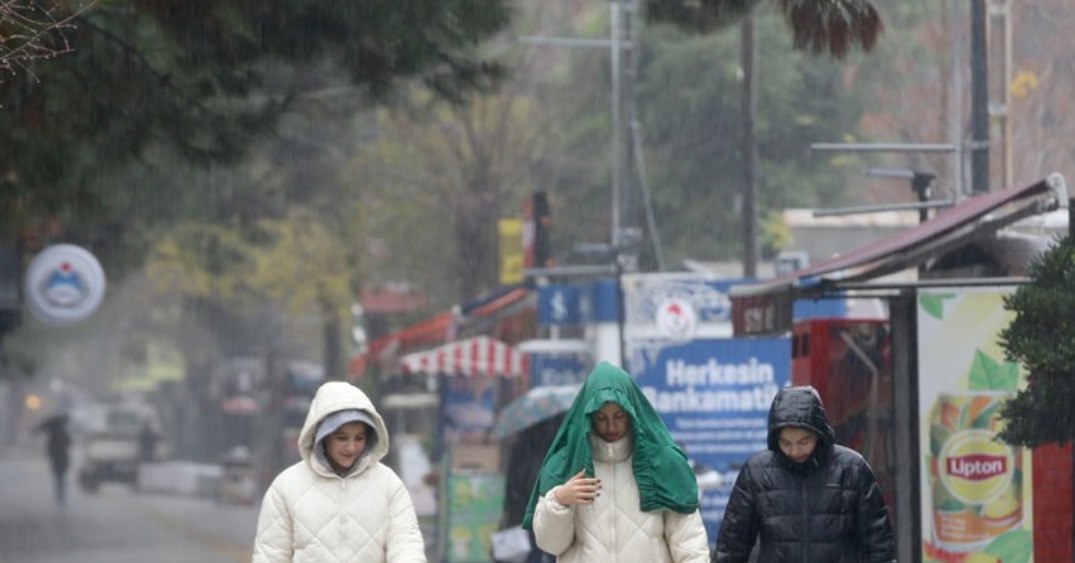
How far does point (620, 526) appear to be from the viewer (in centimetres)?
709

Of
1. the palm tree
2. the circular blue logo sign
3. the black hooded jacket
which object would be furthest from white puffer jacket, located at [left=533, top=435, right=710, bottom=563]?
the circular blue logo sign

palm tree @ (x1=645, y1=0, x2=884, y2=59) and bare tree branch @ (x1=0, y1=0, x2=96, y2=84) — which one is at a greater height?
palm tree @ (x1=645, y1=0, x2=884, y2=59)

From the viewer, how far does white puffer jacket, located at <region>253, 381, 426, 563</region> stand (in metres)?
7.15

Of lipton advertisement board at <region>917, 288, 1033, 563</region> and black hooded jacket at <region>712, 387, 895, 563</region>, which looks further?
lipton advertisement board at <region>917, 288, 1033, 563</region>

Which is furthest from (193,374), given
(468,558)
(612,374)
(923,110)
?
(612,374)

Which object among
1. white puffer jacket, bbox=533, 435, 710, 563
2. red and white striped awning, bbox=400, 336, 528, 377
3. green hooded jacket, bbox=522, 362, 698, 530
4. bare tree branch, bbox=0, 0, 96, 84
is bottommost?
white puffer jacket, bbox=533, 435, 710, 563

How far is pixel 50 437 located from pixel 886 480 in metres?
33.1

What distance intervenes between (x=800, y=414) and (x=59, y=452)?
36294 millimetres

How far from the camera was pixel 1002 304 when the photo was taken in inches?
453

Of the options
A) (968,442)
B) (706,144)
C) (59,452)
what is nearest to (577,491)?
(968,442)

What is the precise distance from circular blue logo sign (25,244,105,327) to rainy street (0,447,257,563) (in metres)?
2.93

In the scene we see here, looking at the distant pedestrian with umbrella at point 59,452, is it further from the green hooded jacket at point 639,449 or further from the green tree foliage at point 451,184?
the green hooded jacket at point 639,449

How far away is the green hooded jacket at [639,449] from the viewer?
6973 mm

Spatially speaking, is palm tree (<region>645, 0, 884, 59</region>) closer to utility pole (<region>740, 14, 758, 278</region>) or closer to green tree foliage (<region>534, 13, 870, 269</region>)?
utility pole (<region>740, 14, 758, 278</region>)
